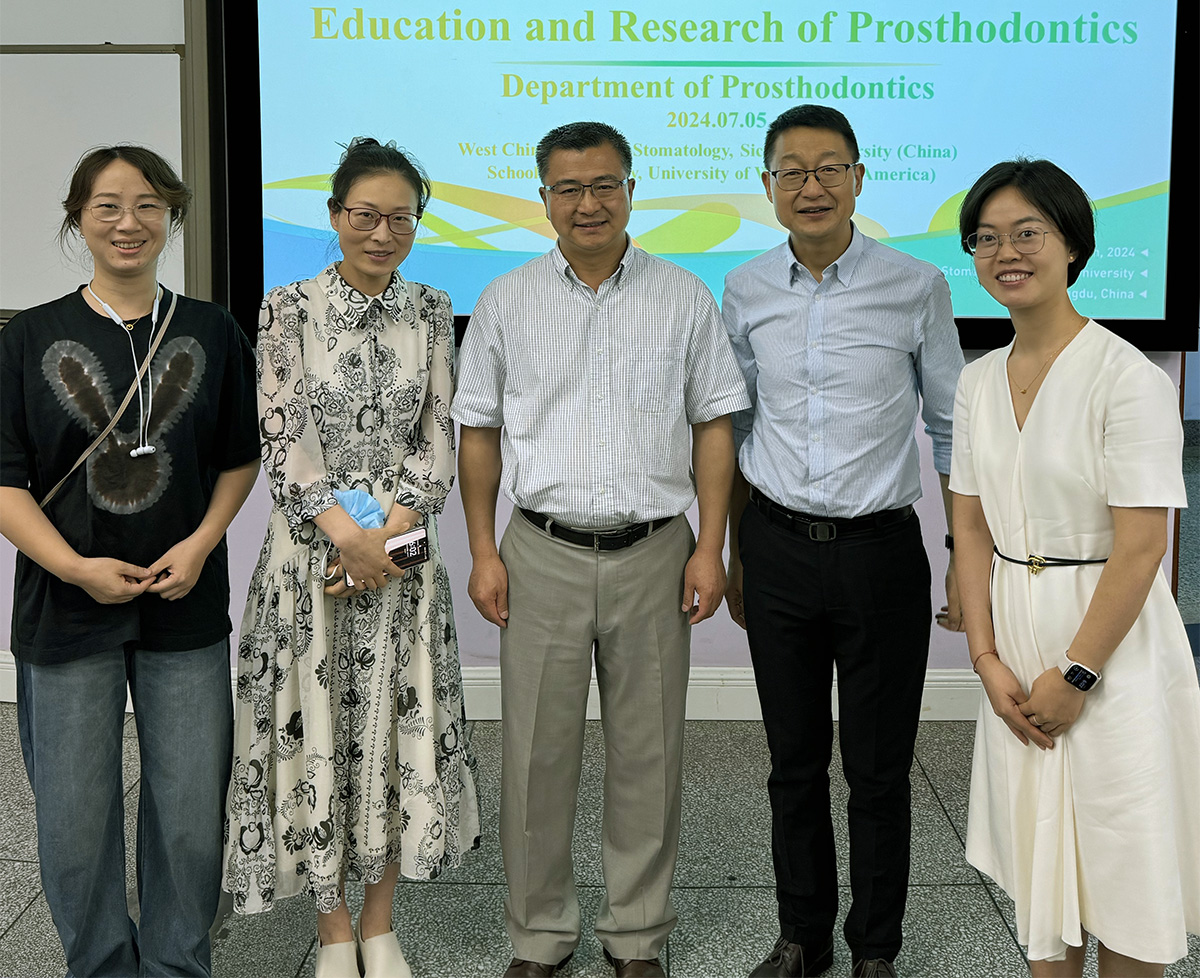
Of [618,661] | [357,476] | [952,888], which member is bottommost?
[952,888]

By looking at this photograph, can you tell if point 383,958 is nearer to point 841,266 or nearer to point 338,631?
point 338,631

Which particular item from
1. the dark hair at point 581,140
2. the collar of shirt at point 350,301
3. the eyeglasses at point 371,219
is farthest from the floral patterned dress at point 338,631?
the dark hair at point 581,140

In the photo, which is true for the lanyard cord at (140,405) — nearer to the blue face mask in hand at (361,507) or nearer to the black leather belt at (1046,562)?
the blue face mask in hand at (361,507)

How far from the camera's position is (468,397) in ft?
6.86

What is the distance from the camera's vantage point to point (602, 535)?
80.4 inches

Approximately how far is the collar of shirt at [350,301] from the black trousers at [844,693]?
2.62 feet

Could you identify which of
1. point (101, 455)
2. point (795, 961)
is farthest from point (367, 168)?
point (795, 961)

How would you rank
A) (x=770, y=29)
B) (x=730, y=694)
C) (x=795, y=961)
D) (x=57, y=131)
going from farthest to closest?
1. (x=730, y=694)
2. (x=57, y=131)
3. (x=770, y=29)
4. (x=795, y=961)

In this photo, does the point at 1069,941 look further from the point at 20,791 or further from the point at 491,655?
the point at 20,791

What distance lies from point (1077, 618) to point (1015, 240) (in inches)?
23.5

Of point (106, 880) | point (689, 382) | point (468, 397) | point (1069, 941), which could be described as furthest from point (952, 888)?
point (106, 880)

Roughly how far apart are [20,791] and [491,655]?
1.46 metres

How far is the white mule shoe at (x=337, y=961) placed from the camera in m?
2.08

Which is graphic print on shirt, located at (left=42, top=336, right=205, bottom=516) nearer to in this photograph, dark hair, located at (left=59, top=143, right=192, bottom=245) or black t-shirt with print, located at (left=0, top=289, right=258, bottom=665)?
black t-shirt with print, located at (left=0, top=289, right=258, bottom=665)
